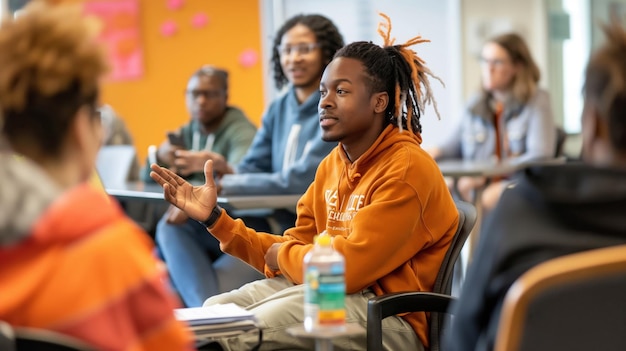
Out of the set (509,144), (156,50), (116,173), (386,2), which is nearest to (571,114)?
(386,2)

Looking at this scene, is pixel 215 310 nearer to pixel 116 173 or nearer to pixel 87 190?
pixel 87 190

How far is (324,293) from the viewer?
185 cm

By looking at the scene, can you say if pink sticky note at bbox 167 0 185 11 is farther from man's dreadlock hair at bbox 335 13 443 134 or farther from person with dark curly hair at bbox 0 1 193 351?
person with dark curly hair at bbox 0 1 193 351

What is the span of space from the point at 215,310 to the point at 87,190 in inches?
34.3

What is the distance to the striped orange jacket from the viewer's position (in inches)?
52.9

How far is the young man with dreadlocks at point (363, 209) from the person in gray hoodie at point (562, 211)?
0.68 metres

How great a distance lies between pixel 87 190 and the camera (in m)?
1.40

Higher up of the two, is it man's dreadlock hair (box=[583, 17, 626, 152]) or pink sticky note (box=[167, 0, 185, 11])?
pink sticky note (box=[167, 0, 185, 11])

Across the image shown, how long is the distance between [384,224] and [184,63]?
589 cm

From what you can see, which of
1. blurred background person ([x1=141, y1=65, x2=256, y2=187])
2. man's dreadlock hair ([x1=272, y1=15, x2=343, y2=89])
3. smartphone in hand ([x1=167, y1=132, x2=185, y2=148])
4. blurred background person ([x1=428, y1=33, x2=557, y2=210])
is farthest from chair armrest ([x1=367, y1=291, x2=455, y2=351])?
blurred background person ([x1=428, y1=33, x2=557, y2=210])

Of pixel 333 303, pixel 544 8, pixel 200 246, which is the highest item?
pixel 544 8

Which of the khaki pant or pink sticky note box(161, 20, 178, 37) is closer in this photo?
the khaki pant

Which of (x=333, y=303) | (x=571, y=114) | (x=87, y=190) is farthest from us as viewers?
(x=571, y=114)

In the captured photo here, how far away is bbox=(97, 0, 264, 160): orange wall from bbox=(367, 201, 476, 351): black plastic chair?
5592 mm
